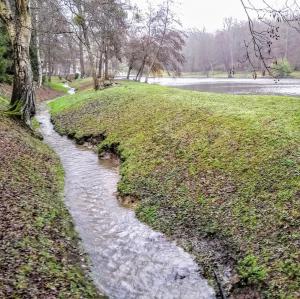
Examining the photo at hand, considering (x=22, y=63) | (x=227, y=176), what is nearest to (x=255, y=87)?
(x=22, y=63)

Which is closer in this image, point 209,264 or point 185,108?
point 209,264

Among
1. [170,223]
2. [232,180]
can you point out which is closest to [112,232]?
[170,223]

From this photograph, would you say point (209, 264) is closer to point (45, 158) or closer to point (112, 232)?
point (112, 232)

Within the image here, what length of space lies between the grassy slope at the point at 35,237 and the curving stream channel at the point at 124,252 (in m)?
0.37

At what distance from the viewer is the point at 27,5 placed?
15.8 metres

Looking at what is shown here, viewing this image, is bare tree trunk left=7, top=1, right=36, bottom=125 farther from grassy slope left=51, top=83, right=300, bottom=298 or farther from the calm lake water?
the calm lake water

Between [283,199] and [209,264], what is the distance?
209cm

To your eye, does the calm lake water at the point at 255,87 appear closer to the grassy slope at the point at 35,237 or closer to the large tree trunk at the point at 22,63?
the large tree trunk at the point at 22,63

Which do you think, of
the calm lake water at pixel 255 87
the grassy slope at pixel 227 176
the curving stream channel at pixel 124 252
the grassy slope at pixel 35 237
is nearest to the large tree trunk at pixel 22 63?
the grassy slope at pixel 227 176

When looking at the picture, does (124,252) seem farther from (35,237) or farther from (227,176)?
(227,176)

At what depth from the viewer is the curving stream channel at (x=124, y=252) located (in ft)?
22.0

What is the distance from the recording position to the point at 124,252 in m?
7.94

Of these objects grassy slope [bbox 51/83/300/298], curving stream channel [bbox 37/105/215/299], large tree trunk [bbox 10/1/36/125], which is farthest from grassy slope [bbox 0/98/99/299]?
large tree trunk [bbox 10/1/36/125]

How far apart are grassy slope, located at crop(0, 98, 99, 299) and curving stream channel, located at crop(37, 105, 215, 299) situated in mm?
367
